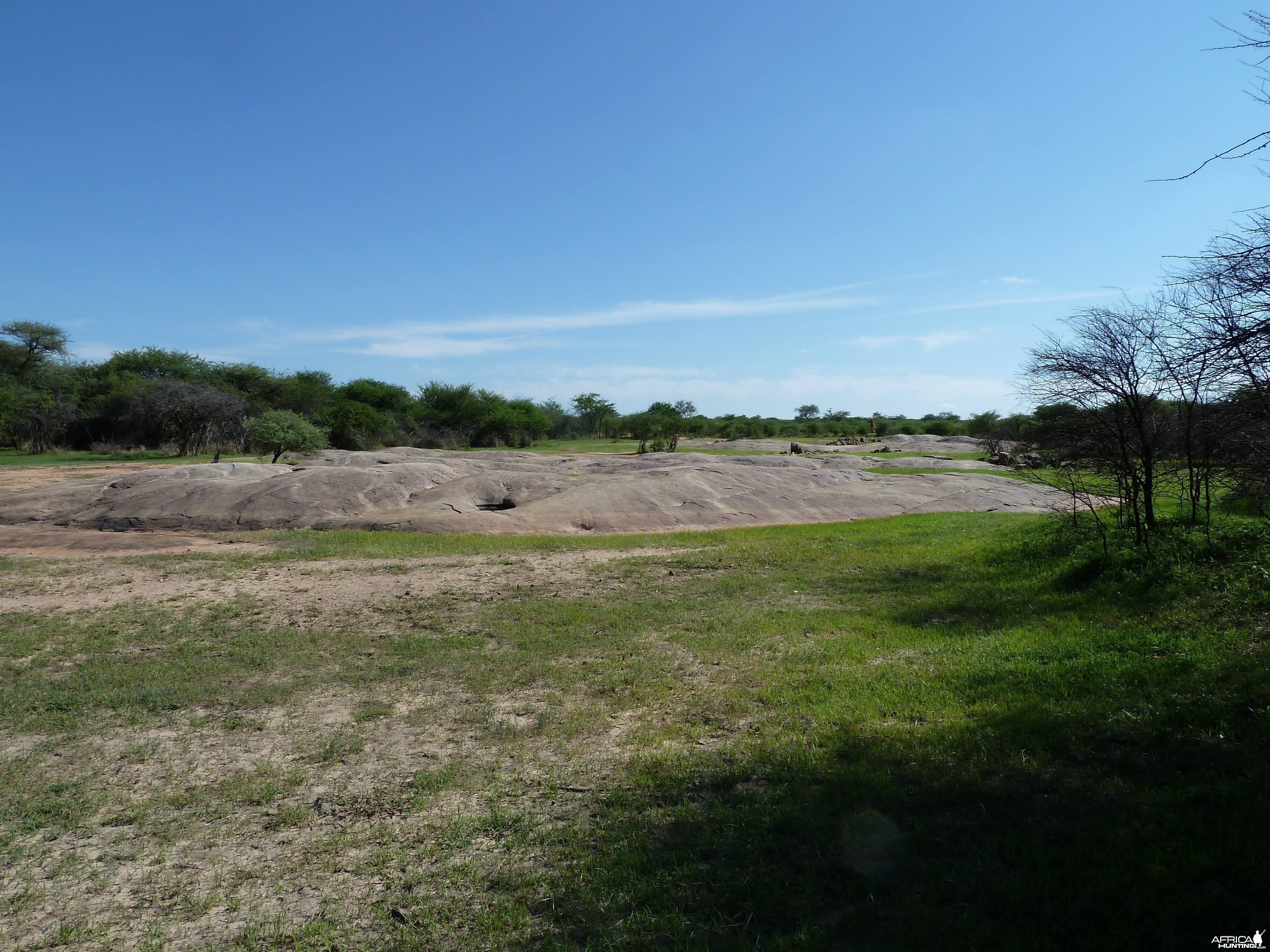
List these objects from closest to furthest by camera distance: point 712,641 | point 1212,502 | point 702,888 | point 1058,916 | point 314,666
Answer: point 1058,916
point 702,888
point 314,666
point 712,641
point 1212,502

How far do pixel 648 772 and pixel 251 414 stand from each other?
49.7 m

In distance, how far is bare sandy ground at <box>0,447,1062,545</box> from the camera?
17.9 meters

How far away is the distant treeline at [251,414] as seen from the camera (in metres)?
37.5

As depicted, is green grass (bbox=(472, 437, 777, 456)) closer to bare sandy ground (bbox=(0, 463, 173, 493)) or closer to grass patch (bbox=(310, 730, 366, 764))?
bare sandy ground (bbox=(0, 463, 173, 493))

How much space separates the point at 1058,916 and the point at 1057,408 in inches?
420

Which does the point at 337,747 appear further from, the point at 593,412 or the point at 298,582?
the point at 593,412

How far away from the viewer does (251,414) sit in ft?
154

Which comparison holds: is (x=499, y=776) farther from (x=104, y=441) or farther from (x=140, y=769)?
(x=104, y=441)

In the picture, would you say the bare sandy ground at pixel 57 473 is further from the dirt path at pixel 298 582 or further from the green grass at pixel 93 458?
the dirt path at pixel 298 582

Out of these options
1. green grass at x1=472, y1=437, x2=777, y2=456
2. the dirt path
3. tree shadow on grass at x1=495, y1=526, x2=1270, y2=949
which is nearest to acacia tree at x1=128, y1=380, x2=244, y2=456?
green grass at x1=472, y1=437, x2=777, y2=456

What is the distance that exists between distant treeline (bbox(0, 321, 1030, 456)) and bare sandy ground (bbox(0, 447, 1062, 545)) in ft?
37.5

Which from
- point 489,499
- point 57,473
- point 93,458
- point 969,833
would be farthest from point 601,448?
point 969,833

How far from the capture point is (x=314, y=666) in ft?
24.4

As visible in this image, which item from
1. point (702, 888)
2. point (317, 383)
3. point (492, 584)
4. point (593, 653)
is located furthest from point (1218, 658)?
point (317, 383)
